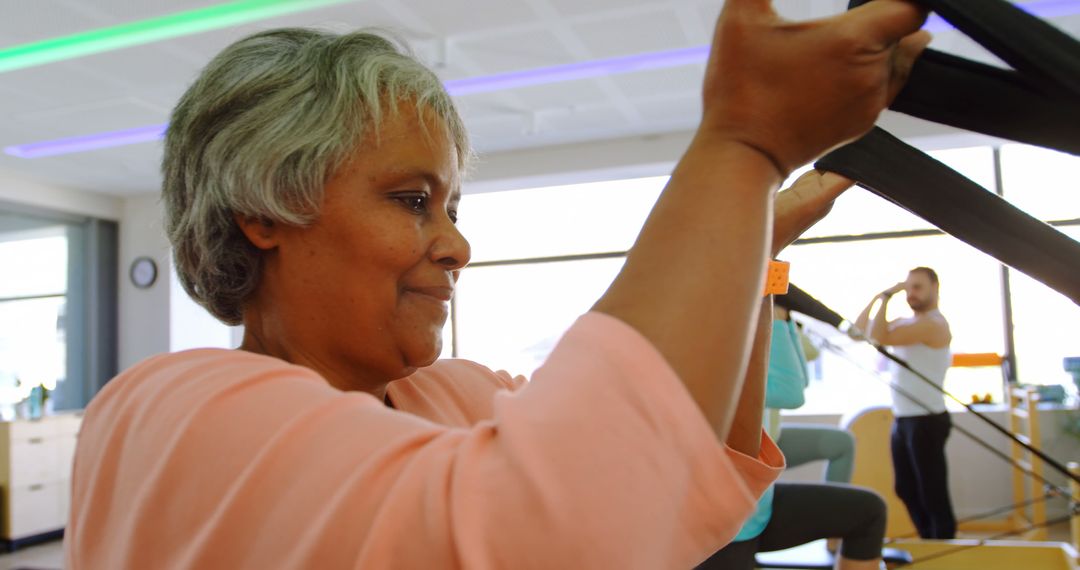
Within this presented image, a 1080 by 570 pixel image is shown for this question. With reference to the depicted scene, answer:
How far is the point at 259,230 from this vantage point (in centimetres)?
71

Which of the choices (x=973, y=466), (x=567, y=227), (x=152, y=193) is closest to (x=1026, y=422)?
(x=973, y=466)

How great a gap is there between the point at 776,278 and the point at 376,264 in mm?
356

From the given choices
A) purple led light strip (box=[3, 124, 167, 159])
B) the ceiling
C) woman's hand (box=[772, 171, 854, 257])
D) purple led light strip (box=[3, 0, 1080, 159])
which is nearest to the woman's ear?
woman's hand (box=[772, 171, 854, 257])

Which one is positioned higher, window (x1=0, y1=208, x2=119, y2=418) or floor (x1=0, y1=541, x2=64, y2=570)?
window (x1=0, y1=208, x2=119, y2=418)

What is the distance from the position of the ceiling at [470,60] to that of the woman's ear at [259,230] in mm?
2398

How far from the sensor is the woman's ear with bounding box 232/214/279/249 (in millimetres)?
700

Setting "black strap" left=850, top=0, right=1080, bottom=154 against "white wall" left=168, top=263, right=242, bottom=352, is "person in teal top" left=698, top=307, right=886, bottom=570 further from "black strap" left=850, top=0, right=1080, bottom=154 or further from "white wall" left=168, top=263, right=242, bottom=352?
"white wall" left=168, top=263, right=242, bottom=352

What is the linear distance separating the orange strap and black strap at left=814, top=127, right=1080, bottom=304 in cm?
17

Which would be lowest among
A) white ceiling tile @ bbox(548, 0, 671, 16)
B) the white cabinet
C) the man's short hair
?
the white cabinet

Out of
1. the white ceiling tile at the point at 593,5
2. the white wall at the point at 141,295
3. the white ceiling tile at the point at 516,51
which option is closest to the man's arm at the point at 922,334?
the white ceiling tile at the point at 593,5

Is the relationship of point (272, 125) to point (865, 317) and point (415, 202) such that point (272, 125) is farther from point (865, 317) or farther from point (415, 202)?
point (865, 317)

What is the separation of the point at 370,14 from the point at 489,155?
9.39 ft

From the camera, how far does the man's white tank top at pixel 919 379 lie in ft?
13.3

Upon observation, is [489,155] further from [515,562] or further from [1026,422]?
[515,562]
